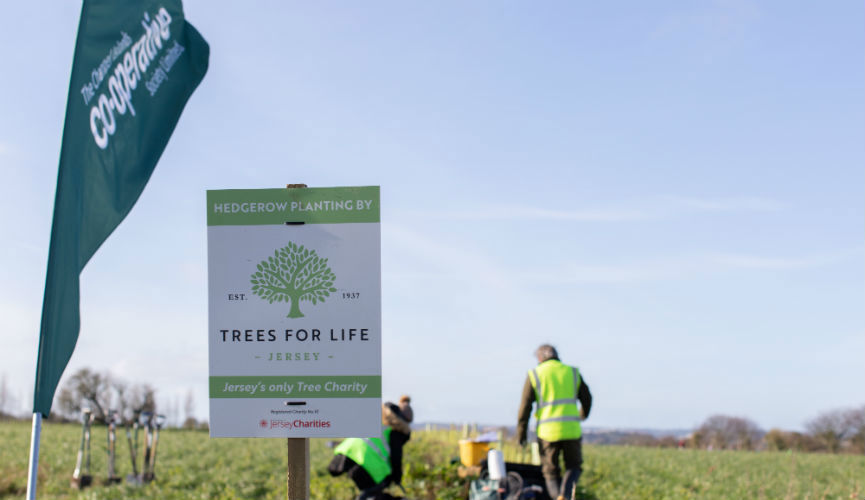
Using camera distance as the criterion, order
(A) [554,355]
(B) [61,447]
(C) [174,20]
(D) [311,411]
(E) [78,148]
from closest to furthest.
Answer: (D) [311,411] → (E) [78,148] → (C) [174,20] → (A) [554,355] → (B) [61,447]

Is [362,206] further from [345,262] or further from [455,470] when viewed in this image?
[455,470]

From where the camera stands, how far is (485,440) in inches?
398

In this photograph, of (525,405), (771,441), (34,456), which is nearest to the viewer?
(34,456)

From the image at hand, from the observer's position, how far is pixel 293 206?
4148 mm

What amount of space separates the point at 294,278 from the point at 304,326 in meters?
0.23

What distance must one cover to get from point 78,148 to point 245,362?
1.53 meters

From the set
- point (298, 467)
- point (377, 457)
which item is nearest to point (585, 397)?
point (377, 457)

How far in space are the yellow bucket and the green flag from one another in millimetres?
5505

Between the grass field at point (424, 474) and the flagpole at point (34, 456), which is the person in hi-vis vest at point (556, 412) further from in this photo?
the flagpole at point (34, 456)

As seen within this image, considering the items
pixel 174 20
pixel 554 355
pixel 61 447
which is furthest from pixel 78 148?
pixel 61 447

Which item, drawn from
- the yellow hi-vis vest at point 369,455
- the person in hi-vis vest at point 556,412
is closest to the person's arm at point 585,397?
the person in hi-vis vest at point 556,412

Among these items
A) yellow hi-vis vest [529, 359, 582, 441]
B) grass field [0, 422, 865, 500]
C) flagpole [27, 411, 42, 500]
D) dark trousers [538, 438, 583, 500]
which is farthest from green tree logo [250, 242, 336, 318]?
grass field [0, 422, 865, 500]

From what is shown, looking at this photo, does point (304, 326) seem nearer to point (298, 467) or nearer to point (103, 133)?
point (298, 467)

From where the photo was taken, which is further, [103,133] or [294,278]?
[103,133]
